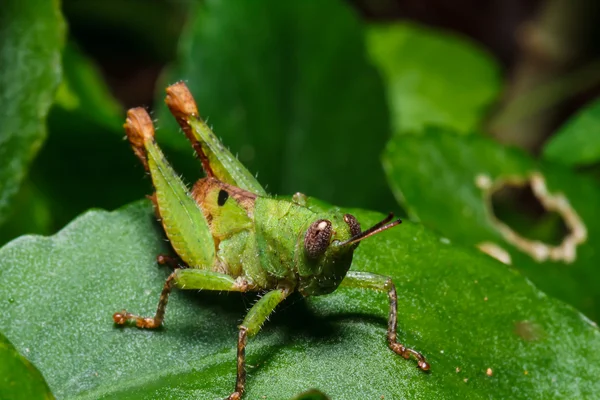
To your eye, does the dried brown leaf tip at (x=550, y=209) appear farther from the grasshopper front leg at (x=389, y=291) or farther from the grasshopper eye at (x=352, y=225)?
the grasshopper eye at (x=352, y=225)

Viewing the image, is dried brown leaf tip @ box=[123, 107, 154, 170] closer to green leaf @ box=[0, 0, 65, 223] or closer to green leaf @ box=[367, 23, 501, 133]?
green leaf @ box=[0, 0, 65, 223]

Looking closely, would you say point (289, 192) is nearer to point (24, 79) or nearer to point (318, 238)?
point (24, 79)

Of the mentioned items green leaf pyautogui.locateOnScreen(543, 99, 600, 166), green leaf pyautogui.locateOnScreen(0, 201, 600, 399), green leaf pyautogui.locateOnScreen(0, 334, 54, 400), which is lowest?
green leaf pyautogui.locateOnScreen(543, 99, 600, 166)

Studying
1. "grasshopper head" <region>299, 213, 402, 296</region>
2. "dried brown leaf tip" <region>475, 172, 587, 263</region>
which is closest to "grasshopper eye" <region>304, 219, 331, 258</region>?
"grasshopper head" <region>299, 213, 402, 296</region>

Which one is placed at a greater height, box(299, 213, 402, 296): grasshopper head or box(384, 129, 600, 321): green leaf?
box(299, 213, 402, 296): grasshopper head

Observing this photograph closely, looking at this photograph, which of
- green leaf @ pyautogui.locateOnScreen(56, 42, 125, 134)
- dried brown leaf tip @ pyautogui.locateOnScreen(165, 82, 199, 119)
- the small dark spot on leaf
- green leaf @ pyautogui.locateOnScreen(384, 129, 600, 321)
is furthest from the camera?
green leaf @ pyautogui.locateOnScreen(56, 42, 125, 134)

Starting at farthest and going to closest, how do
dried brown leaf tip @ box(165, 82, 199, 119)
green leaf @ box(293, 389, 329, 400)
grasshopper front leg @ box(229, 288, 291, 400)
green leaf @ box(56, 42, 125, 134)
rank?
green leaf @ box(56, 42, 125, 134), dried brown leaf tip @ box(165, 82, 199, 119), grasshopper front leg @ box(229, 288, 291, 400), green leaf @ box(293, 389, 329, 400)

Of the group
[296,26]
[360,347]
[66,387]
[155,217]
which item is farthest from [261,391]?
[296,26]

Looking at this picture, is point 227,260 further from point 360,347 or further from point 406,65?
point 406,65
